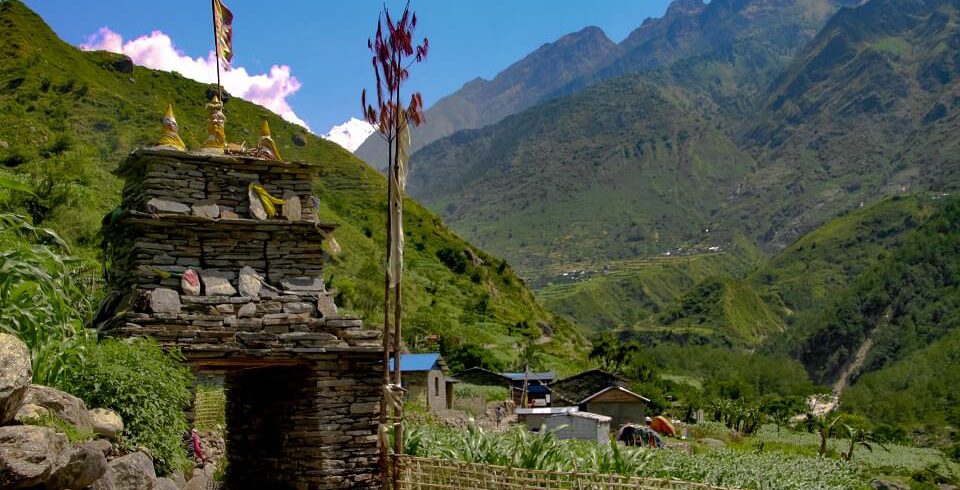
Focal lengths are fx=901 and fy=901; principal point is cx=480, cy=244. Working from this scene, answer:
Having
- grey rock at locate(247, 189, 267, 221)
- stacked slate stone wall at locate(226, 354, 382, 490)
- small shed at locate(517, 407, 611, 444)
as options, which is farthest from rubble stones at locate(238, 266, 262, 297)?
small shed at locate(517, 407, 611, 444)

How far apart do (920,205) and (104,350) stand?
656 ft

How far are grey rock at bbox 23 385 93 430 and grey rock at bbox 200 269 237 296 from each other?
4527 millimetres

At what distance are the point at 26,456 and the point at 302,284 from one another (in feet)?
23.2

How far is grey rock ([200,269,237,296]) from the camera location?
43.1ft

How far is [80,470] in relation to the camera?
24.4ft

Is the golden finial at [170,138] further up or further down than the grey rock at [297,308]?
further up

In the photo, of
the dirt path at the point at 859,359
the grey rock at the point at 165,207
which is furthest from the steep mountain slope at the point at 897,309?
the grey rock at the point at 165,207

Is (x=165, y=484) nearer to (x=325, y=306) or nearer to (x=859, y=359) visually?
(x=325, y=306)

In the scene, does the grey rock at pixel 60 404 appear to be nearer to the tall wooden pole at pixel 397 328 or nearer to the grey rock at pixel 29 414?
the grey rock at pixel 29 414

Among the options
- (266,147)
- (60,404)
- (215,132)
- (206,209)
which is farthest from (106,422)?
(266,147)

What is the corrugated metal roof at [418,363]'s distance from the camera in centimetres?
3590

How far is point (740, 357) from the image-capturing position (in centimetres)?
13312

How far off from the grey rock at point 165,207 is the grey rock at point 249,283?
47.7 inches

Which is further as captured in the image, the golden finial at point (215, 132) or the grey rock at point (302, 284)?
the golden finial at point (215, 132)
